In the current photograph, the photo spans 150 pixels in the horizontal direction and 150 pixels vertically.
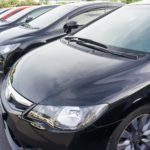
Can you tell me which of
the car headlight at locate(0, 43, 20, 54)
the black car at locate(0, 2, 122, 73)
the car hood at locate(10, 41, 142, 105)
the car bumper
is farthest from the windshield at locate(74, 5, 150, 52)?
the car headlight at locate(0, 43, 20, 54)

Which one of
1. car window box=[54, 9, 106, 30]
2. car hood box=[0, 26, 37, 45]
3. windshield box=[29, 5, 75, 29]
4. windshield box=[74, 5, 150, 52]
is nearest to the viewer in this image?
windshield box=[74, 5, 150, 52]

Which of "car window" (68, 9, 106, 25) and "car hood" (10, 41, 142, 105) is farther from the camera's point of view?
"car window" (68, 9, 106, 25)

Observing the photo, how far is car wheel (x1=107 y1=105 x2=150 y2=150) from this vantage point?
2.83 meters

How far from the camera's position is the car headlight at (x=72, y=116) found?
2.70 meters

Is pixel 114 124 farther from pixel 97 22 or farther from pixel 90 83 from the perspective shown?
pixel 97 22

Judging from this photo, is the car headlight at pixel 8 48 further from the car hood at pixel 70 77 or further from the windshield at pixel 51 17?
Answer: the car hood at pixel 70 77

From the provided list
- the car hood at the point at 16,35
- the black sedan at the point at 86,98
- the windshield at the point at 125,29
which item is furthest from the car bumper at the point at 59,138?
the car hood at the point at 16,35

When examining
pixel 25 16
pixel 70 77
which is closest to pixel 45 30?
pixel 70 77

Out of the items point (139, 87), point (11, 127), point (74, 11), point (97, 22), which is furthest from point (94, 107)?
point (74, 11)

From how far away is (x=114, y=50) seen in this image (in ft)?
11.5

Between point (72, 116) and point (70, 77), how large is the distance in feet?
1.65

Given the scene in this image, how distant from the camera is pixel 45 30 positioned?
249 inches

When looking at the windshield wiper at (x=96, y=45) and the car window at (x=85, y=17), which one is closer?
the windshield wiper at (x=96, y=45)

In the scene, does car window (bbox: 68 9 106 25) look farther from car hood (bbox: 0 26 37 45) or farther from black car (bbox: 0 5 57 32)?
black car (bbox: 0 5 57 32)
